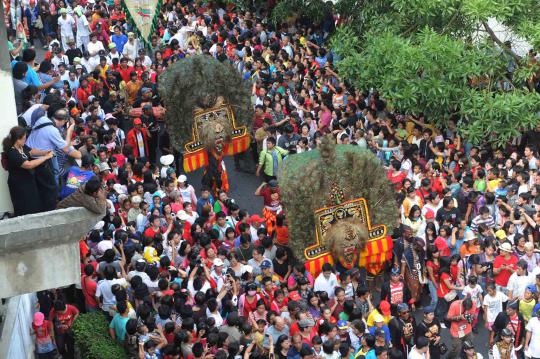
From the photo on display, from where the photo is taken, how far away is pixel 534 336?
12914mm

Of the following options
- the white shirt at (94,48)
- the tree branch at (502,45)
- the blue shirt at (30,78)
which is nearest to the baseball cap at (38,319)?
the blue shirt at (30,78)

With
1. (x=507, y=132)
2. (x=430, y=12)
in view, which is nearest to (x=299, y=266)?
(x=507, y=132)

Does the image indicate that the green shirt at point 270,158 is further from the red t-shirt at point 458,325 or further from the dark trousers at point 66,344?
the dark trousers at point 66,344

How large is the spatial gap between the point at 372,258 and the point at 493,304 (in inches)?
71.9

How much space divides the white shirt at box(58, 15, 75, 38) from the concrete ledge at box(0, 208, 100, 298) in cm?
1337

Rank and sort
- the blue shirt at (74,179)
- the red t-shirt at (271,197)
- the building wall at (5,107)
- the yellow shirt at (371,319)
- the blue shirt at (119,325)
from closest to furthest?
1. the building wall at (5,107)
2. the blue shirt at (74,179)
3. the blue shirt at (119,325)
4. the yellow shirt at (371,319)
5. the red t-shirt at (271,197)

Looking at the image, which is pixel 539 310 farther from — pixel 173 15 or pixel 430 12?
pixel 173 15

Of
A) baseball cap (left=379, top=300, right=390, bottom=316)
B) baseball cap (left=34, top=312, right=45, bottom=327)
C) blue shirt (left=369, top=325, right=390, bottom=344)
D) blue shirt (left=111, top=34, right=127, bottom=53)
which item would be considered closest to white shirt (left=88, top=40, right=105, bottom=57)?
blue shirt (left=111, top=34, right=127, bottom=53)

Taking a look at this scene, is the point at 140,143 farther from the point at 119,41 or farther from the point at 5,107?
the point at 5,107

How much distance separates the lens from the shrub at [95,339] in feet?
39.2

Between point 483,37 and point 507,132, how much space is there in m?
2.01

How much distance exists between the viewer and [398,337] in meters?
12.6

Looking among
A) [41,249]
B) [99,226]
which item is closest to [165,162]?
[99,226]

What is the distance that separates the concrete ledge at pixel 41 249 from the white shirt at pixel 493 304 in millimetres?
Answer: 6458
